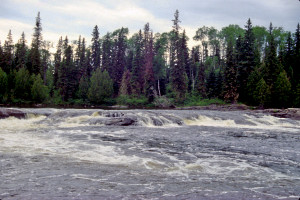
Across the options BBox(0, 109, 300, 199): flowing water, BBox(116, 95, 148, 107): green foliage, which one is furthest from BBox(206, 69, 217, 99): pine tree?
BBox(0, 109, 300, 199): flowing water

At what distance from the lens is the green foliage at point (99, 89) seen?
5353 cm

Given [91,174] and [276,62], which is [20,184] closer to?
[91,174]

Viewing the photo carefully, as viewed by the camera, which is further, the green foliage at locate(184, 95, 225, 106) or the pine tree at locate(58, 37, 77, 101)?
the pine tree at locate(58, 37, 77, 101)

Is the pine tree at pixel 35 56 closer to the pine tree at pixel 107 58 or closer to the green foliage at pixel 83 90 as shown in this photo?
the green foliage at pixel 83 90

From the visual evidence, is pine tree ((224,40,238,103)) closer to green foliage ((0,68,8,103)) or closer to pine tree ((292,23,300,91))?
pine tree ((292,23,300,91))

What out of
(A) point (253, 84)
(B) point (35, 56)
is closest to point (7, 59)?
(B) point (35, 56)

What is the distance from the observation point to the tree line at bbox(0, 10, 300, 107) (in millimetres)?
43938

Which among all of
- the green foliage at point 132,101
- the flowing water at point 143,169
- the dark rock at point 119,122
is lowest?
the flowing water at point 143,169

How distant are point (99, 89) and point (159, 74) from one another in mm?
14674

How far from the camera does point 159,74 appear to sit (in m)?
59.7

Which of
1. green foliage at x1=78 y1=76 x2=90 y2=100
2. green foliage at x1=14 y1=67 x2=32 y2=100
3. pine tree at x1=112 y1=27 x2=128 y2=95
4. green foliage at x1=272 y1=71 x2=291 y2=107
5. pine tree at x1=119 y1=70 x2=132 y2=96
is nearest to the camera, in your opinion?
green foliage at x1=272 y1=71 x2=291 y2=107

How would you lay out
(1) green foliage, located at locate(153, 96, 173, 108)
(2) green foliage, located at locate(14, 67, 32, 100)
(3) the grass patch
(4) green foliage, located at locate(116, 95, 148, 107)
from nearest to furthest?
(2) green foliage, located at locate(14, 67, 32, 100), (3) the grass patch, (1) green foliage, located at locate(153, 96, 173, 108), (4) green foliage, located at locate(116, 95, 148, 107)

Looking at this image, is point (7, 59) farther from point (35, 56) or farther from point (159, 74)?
point (159, 74)

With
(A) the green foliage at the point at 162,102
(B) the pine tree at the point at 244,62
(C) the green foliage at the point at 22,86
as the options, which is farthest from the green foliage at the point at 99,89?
(B) the pine tree at the point at 244,62
